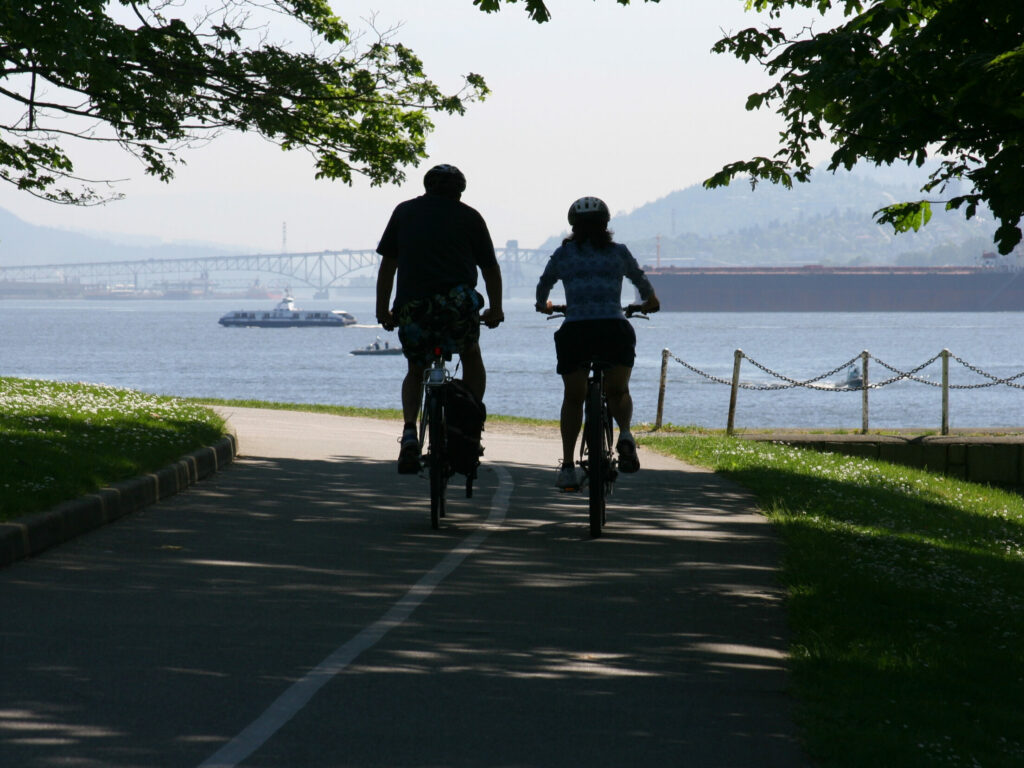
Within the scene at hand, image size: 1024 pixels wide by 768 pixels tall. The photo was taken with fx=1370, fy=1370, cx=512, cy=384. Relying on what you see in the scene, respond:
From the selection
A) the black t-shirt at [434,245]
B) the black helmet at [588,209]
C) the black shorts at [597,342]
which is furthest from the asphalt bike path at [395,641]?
the black helmet at [588,209]

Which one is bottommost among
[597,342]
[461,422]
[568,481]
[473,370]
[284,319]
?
[568,481]

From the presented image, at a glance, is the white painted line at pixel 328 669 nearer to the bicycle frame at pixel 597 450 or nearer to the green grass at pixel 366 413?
the bicycle frame at pixel 597 450

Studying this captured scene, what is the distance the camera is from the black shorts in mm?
7805

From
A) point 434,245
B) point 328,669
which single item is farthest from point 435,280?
point 328,669

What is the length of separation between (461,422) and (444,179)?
1398 millimetres

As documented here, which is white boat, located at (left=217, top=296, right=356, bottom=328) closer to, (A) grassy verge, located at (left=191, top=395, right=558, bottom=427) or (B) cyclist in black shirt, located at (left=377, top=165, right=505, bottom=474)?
(A) grassy verge, located at (left=191, top=395, right=558, bottom=427)

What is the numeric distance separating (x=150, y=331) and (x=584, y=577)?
185092 mm

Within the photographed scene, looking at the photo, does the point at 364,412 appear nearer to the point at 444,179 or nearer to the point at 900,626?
the point at 444,179

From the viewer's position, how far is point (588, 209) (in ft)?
25.9

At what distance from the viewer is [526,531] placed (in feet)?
26.9

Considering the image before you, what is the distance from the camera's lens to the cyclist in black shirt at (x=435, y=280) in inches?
302

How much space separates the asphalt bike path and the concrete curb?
0.35ft

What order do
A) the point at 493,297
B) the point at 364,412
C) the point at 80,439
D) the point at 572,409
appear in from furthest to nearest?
the point at 364,412, the point at 80,439, the point at 572,409, the point at 493,297

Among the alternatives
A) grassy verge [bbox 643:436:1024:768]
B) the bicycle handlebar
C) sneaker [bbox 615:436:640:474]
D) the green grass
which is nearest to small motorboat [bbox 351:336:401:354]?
the green grass
